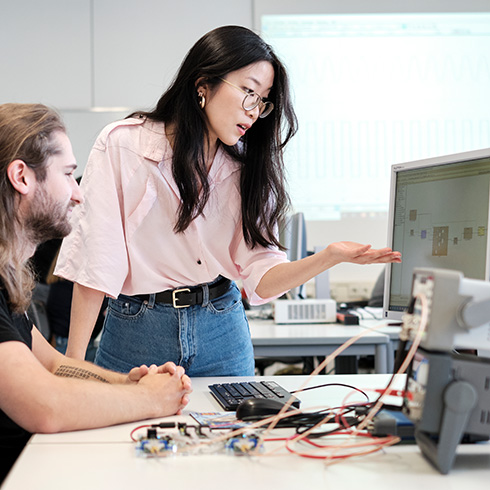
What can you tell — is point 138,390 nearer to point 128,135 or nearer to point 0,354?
point 0,354

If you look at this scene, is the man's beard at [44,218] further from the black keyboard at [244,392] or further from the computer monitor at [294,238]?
the computer monitor at [294,238]

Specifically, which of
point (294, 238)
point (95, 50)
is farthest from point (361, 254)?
point (95, 50)

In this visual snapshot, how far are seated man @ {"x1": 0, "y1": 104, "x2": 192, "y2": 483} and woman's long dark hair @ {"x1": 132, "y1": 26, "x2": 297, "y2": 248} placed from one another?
390 mm

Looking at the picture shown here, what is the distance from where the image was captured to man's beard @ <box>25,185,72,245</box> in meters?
1.32

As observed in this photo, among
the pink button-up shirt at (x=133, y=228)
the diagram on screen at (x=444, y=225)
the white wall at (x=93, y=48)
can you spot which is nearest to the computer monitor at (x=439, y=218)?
the diagram on screen at (x=444, y=225)

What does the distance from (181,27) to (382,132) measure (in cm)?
173

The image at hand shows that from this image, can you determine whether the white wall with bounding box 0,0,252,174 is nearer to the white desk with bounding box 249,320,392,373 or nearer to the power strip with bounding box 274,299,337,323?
the power strip with bounding box 274,299,337,323

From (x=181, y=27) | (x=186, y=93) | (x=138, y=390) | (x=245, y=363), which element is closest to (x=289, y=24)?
(x=181, y=27)

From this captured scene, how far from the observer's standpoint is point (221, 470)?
95 cm

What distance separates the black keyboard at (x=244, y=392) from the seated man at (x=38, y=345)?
104 millimetres

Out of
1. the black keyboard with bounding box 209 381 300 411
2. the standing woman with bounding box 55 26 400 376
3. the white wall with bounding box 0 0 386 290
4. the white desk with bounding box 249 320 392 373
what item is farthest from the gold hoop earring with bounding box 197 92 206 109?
the white wall with bounding box 0 0 386 290

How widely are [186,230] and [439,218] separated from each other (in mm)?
640

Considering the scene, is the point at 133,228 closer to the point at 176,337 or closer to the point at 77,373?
the point at 176,337

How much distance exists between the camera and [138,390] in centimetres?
123
